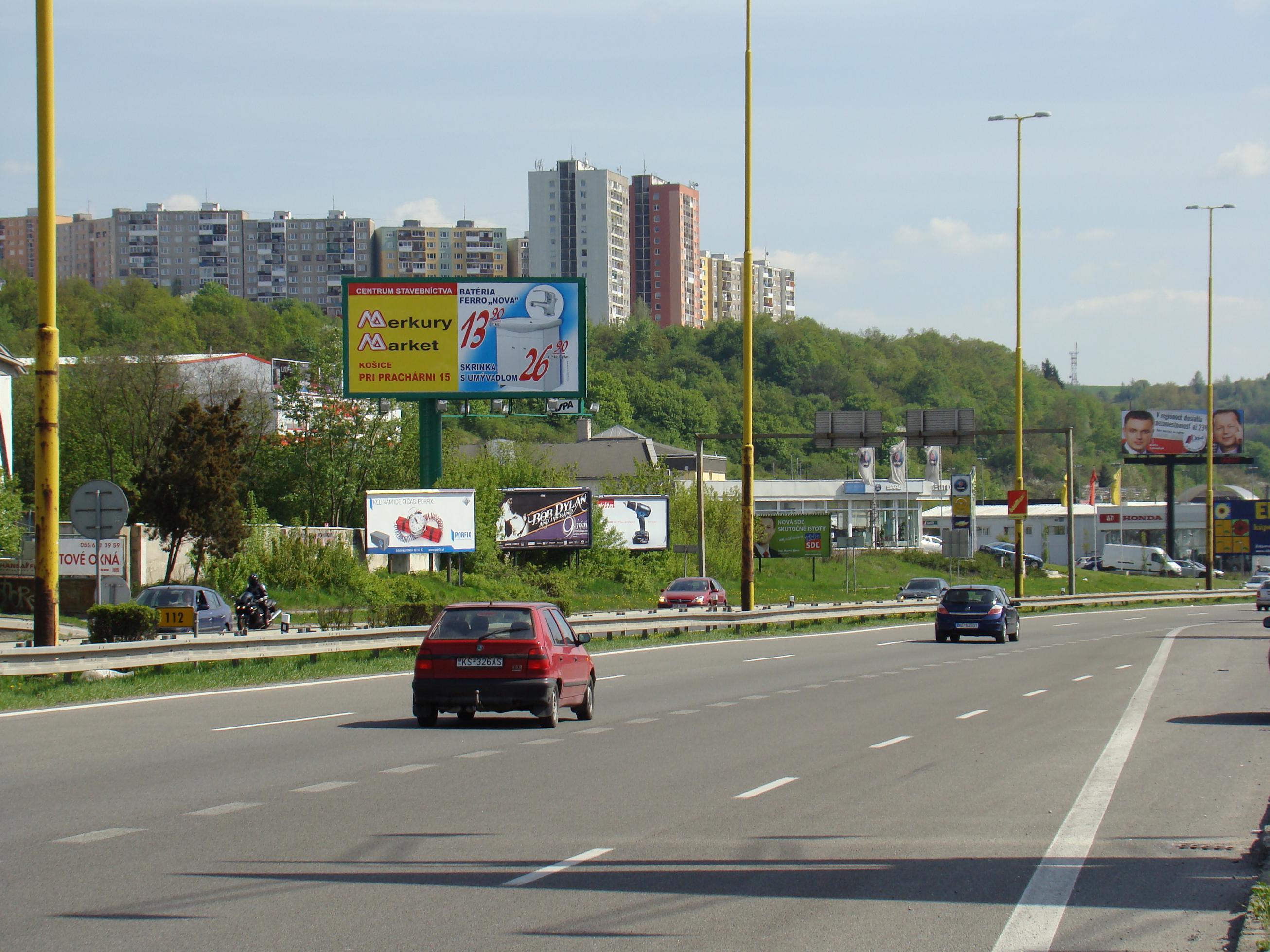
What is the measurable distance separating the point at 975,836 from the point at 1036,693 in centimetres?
1239

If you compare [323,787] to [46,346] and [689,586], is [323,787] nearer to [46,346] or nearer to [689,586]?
[46,346]

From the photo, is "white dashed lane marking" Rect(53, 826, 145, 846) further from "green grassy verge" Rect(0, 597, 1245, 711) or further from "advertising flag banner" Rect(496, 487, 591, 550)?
"advertising flag banner" Rect(496, 487, 591, 550)

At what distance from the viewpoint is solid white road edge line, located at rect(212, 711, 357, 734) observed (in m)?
15.4

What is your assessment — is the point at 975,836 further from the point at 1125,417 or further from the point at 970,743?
the point at 1125,417

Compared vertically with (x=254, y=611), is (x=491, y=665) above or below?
above

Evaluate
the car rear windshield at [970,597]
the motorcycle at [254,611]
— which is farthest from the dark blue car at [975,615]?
the motorcycle at [254,611]

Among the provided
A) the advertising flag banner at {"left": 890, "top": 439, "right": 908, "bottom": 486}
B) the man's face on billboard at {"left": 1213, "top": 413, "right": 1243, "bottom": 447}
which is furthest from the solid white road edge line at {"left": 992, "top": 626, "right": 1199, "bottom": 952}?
the man's face on billboard at {"left": 1213, "top": 413, "right": 1243, "bottom": 447}

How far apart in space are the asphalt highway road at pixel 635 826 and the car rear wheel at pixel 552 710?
0.30 meters

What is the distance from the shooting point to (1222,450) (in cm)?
10125

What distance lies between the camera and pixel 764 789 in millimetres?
11477

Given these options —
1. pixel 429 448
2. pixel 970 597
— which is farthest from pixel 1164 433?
pixel 970 597

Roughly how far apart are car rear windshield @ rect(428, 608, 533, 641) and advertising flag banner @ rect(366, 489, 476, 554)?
3705 centimetres

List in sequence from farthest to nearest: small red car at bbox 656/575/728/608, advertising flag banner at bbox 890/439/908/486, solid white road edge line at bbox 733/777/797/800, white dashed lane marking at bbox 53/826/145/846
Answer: advertising flag banner at bbox 890/439/908/486
small red car at bbox 656/575/728/608
solid white road edge line at bbox 733/777/797/800
white dashed lane marking at bbox 53/826/145/846

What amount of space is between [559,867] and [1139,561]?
354 feet
